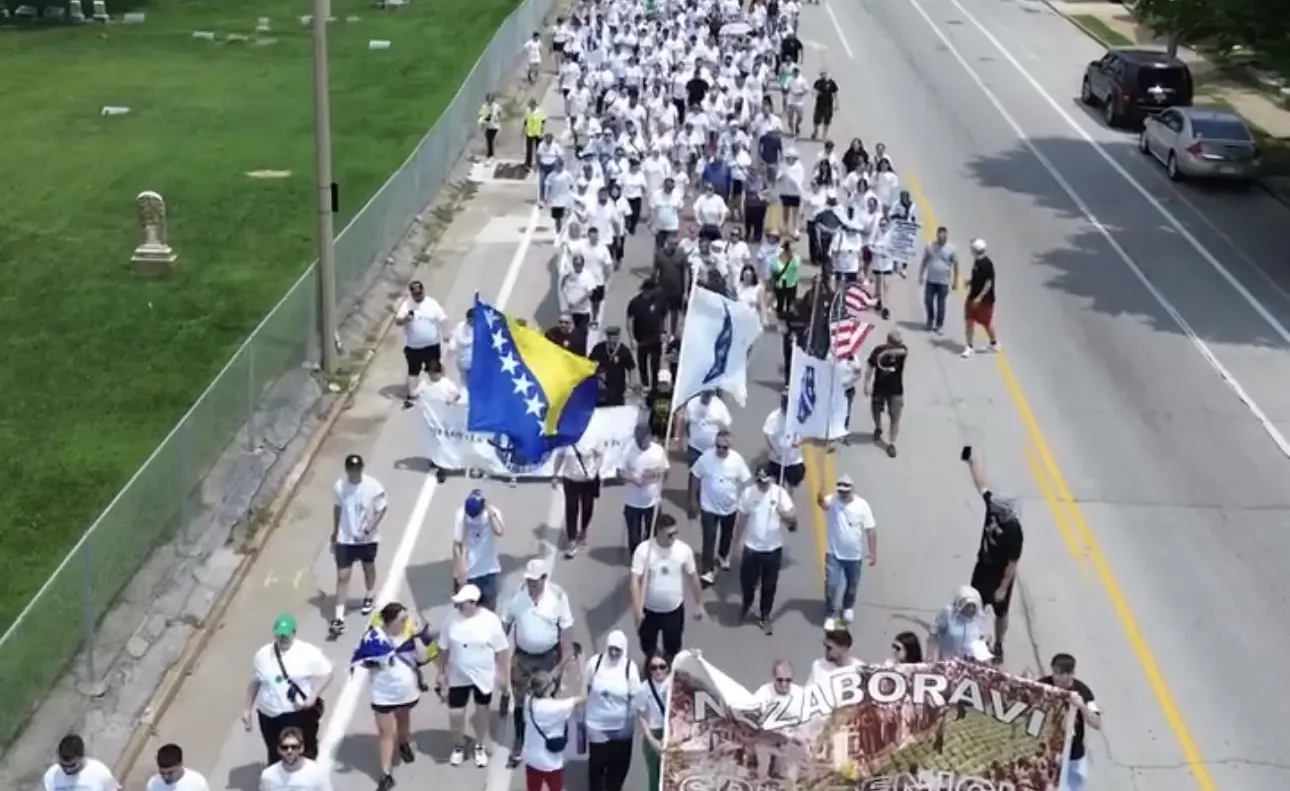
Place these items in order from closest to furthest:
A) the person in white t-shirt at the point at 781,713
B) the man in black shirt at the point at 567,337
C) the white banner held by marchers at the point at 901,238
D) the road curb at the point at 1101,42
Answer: the person in white t-shirt at the point at 781,713
the man in black shirt at the point at 567,337
the white banner held by marchers at the point at 901,238
the road curb at the point at 1101,42

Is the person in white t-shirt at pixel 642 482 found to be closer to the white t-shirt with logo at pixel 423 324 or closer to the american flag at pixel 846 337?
the american flag at pixel 846 337

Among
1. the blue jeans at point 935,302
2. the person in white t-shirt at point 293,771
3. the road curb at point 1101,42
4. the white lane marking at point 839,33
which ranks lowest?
the white lane marking at point 839,33

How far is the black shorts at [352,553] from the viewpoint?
14.5 m

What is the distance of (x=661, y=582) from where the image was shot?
13039mm

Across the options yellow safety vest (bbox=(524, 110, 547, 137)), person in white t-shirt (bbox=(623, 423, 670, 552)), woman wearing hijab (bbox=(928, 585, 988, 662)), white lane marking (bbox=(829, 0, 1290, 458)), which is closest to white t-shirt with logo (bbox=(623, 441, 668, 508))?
person in white t-shirt (bbox=(623, 423, 670, 552))

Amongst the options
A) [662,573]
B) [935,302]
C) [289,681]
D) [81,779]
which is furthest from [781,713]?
[935,302]

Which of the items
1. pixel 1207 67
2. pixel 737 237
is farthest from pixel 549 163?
pixel 1207 67

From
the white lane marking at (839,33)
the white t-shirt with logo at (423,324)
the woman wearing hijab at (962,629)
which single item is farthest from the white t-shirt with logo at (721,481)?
the white lane marking at (839,33)

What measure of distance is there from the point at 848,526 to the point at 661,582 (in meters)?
1.99

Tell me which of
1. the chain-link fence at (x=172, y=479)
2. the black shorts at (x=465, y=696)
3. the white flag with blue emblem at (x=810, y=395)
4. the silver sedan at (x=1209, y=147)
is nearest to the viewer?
the black shorts at (x=465, y=696)

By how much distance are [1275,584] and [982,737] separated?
7.08 m

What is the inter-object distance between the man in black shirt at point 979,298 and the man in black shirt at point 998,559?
7856 mm

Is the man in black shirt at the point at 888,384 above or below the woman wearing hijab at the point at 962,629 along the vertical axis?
below

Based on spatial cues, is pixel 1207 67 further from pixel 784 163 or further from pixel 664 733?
pixel 664 733
